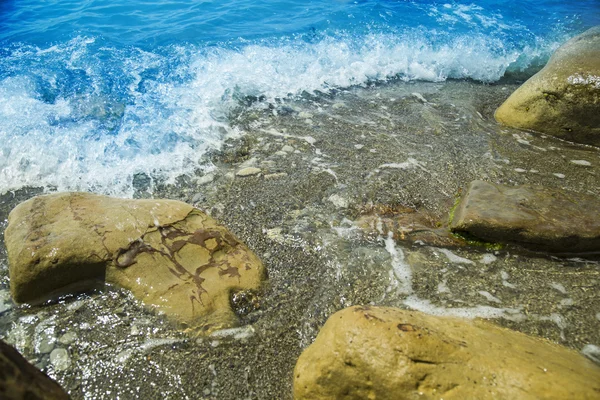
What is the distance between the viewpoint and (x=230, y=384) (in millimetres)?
2695

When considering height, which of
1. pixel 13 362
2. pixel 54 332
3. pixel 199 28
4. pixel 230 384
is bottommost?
pixel 230 384

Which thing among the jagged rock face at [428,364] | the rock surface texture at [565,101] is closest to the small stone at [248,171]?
the jagged rock face at [428,364]

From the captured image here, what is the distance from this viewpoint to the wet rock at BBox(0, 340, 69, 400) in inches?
60.2

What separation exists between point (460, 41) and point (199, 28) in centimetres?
598

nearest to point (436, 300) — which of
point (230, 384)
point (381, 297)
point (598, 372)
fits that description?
point (381, 297)

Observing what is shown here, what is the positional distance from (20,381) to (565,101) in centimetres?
685

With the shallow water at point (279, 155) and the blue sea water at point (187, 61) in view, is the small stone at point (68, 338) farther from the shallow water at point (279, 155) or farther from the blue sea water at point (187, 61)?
the blue sea water at point (187, 61)

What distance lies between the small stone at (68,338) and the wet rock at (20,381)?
1.25 meters

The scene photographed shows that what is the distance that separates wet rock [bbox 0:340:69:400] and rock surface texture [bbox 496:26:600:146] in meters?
6.45

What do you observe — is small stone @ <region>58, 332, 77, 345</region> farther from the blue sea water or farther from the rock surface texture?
the rock surface texture

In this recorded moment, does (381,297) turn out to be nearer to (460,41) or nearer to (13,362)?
(13,362)

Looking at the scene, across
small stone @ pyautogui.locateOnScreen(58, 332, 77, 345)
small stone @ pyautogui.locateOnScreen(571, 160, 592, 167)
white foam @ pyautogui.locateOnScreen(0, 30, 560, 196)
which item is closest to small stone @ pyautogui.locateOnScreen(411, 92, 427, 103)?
white foam @ pyautogui.locateOnScreen(0, 30, 560, 196)

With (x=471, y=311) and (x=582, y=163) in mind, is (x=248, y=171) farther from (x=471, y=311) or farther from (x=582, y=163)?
(x=582, y=163)

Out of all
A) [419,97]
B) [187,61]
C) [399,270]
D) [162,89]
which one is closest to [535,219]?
[399,270]
